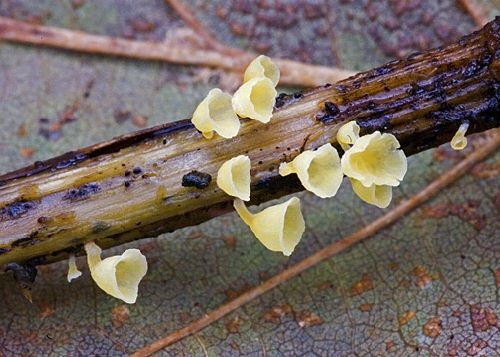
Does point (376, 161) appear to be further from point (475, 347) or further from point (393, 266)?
point (475, 347)

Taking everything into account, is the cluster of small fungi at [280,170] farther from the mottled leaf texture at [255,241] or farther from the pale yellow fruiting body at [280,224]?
the mottled leaf texture at [255,241]

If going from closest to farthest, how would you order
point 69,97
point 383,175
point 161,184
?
point 383,175 < point 161,184 < point 69,97

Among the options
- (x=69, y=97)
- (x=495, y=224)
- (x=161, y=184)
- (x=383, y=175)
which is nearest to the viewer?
(x=383, y=175)

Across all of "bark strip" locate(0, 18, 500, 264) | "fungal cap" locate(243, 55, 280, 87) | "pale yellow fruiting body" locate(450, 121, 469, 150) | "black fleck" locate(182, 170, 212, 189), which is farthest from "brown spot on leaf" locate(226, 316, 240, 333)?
"pale yellow fruiting body" locate(450, 121, 469, 150)

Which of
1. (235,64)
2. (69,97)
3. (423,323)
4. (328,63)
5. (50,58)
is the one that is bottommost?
(423,323)

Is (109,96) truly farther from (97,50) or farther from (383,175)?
(383,175)

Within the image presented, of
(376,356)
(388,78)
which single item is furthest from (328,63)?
(376,356)

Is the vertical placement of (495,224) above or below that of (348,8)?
below

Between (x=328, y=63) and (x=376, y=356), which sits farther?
(x=328, y=63)

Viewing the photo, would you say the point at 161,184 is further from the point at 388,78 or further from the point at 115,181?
the point at 388,78
